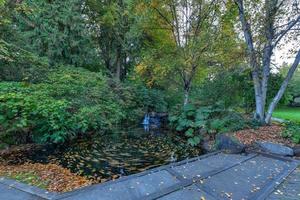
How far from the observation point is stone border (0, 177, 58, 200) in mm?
3508

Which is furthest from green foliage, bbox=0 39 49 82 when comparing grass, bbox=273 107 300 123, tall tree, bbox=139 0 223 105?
grass, bbox=273 107 300 123

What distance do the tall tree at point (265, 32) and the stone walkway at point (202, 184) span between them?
134 inches

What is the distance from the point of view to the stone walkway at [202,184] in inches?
143

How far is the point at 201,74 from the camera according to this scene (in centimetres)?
1291

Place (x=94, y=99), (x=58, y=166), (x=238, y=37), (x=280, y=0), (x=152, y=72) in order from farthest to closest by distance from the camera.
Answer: (x=152, y=72) → (x=238, y=37) → (x=94, y=99) → (x=280, y=0) → (x=58, y=166)

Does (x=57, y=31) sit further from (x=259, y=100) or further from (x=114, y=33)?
(x=259, y=100)

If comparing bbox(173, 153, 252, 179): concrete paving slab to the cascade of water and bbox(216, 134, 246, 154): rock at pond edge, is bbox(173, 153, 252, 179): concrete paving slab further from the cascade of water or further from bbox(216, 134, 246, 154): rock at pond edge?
the cascade of water

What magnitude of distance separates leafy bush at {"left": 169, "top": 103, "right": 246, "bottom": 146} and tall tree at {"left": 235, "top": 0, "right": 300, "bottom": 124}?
103 centimetres

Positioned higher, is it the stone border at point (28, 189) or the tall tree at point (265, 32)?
the tall tree at point (265, 32)

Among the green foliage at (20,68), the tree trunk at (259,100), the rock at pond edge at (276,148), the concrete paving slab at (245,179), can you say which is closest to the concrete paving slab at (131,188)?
the concrete paving slab at (245,179)

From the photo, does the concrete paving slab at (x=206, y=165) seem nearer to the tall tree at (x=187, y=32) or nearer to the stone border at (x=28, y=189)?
the stone border at (x=28, y=189)

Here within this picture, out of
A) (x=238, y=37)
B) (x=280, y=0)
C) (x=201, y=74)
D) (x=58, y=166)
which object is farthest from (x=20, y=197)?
(x=201, y=74)

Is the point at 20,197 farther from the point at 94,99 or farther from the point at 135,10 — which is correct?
the point at 135,10

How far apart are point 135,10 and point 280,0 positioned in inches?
224
